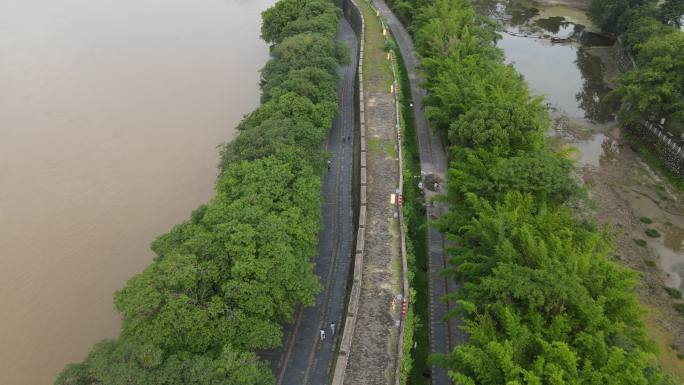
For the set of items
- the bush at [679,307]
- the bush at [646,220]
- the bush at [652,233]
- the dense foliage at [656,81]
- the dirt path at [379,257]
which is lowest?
the bush at [679,307]

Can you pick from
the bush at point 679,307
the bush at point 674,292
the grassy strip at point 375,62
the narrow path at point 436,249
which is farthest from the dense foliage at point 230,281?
the bush at point 674,292

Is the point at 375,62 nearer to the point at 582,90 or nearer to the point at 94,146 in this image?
the point at 582,90

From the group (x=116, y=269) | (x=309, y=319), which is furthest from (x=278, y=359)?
(x=116, y=269)

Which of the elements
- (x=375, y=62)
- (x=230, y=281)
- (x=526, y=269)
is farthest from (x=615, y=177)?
(x=230, y=281)

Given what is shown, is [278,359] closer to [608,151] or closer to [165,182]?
[165,182]

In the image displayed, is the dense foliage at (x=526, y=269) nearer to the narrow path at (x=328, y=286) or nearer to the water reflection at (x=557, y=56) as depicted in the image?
the narrow path at (x=328, y=286)
